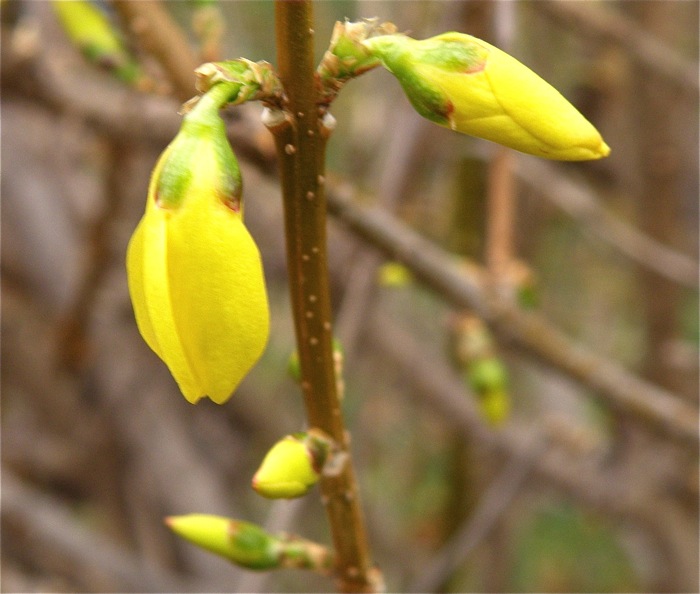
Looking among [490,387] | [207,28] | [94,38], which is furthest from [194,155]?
[490,387]

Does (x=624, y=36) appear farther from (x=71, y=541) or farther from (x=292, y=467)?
(x=71, y=541)

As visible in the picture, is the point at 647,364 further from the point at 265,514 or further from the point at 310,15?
the point at 310,15

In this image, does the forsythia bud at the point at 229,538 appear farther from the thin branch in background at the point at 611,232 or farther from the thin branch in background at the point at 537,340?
the thin branch in background at the point at 611,232

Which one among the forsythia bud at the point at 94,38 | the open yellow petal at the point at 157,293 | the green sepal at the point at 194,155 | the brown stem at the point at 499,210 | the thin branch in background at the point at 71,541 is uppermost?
the forsythia bud at the point at 94,38

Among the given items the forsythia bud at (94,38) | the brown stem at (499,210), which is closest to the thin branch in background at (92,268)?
the forsythia bud at (94,38)

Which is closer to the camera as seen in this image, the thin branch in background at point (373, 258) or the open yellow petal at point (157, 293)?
the open yellow petal at point (157, 293)

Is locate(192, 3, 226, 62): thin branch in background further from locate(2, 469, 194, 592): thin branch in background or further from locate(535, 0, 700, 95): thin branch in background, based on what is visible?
locate(2, 469, 194, 592): thin branch in background

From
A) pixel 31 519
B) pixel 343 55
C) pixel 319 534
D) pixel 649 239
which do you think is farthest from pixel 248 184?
pixel 343 55
